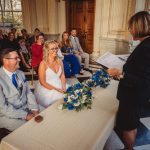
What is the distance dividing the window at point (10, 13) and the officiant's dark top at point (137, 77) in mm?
9053

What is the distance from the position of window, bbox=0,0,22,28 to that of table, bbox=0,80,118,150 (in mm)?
8808

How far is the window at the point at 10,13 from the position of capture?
938 centimetres

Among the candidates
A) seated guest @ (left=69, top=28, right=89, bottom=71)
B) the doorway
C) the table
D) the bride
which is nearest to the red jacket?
the bride

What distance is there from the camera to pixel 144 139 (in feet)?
7.57

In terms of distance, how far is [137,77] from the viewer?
1472 millimetres

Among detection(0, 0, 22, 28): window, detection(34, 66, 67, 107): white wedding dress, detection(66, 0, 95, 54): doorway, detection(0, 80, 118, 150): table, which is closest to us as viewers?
detection(0, 80, 118, 150): table

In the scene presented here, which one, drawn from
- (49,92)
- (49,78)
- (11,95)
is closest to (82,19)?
(49,78)

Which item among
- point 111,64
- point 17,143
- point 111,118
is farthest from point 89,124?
point 111,64

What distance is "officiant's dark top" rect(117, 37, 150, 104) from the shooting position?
142cm

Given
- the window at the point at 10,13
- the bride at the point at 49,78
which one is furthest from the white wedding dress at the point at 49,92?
the window at the point at 10,13

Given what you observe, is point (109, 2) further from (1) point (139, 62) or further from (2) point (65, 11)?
(1) point (139, 62)

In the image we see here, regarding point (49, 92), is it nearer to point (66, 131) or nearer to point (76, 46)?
point (66, 131)

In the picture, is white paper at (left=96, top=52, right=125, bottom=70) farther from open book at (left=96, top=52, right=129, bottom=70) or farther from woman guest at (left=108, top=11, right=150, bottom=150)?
woman guest at (left=108, top=11, right=150, bottom=150)

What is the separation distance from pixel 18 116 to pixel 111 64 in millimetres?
1208
